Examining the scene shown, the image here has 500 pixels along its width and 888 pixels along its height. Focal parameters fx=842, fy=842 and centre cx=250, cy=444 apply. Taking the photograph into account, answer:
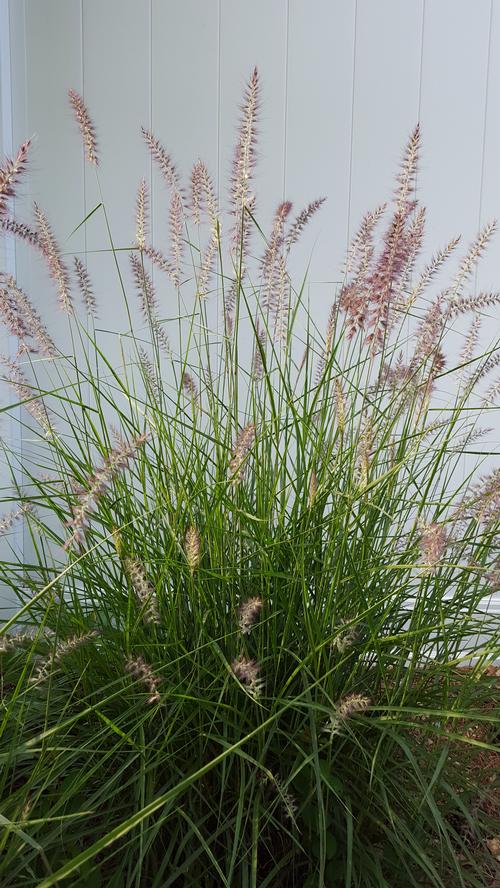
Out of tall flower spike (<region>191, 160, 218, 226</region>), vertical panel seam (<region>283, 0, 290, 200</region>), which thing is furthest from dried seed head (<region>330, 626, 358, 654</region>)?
vertical panel seam (<region>283, 0, 290, 200</region>)

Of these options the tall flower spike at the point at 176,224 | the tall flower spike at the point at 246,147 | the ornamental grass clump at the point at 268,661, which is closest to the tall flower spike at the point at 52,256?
the ornamental grass clump at the point at 268,661

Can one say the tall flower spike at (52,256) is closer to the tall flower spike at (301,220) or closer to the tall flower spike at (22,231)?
the tall flower spike at (22,231)

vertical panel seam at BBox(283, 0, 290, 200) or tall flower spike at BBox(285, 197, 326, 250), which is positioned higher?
vertical panel seam at BBox(283, 0, 290, 200)

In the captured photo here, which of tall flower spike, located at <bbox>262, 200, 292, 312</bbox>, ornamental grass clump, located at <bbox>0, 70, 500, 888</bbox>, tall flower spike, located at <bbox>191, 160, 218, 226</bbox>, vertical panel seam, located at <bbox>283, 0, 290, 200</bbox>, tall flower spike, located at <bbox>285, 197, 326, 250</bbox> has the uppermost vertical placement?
vertical panel seam, located at <bbox>283, 0, 290, 200</bbox>

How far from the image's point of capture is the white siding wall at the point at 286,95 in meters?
2.84

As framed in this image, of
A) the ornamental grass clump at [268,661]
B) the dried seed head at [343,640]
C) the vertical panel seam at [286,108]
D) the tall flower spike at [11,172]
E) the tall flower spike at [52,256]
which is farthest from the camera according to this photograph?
the vertical panel seam at [286,108]

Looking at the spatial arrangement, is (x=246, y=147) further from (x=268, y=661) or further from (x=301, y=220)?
(x=268, y=661)

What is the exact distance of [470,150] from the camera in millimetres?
2918

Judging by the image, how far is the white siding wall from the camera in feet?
9.33

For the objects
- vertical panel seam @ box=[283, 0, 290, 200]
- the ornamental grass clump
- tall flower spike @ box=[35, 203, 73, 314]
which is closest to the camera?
the ornamental grass clump

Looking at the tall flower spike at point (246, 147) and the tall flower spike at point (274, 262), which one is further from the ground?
the tall flower spike at point (246, 147)

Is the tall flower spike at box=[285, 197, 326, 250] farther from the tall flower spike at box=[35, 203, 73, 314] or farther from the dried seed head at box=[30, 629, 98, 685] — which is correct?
the dried seed head at box=[30, 629, 98, 685]

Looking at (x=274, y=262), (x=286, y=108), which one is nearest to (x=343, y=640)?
(x=274, y=262)

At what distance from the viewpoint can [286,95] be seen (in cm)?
289
